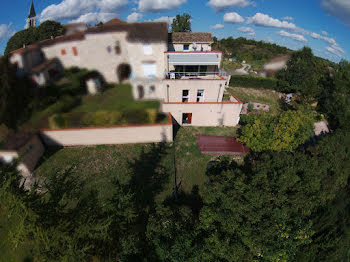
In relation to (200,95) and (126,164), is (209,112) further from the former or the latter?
(126,164)

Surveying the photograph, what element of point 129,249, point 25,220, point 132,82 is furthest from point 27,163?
point 132,82

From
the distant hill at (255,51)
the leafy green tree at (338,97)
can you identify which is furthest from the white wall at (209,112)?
the leafy green tree at (338,97)

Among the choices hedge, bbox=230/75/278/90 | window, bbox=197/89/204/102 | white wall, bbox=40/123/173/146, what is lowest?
hedge, bbox=230/75/278/90

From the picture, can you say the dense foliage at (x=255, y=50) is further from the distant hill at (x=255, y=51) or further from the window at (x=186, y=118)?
the window at (x=186, y=118)

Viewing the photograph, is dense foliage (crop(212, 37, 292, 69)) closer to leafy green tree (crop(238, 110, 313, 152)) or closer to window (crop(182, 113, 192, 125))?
leafy green tree (crop(238, 110, 313, 152))

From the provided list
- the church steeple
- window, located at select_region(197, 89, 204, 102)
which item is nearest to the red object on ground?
window, located at select_region(197, 89, 204, 102)

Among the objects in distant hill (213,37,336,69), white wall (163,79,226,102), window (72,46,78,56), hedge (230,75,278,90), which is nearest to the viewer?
window (72,46,78,56)
